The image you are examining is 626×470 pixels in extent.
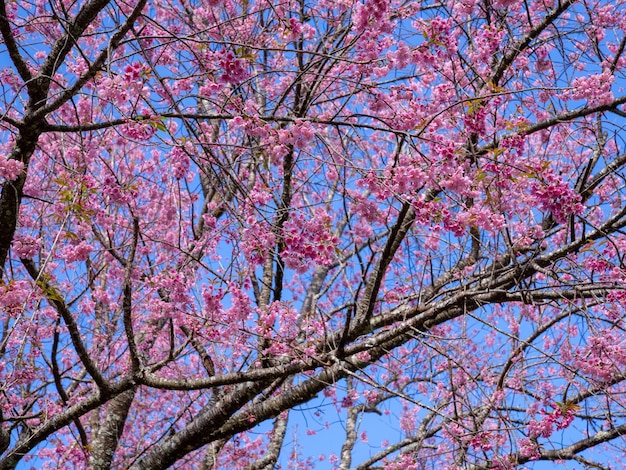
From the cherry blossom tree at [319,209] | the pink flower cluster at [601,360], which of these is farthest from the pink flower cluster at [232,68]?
the pink flower cluster at [601,360]

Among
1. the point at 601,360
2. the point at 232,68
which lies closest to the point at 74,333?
Result: the point at 232,68

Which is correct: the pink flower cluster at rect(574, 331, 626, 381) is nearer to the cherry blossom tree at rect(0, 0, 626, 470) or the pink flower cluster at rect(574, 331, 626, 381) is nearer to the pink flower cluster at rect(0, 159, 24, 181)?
the cherry blossom tree at rect(0, 0, 626, 470)

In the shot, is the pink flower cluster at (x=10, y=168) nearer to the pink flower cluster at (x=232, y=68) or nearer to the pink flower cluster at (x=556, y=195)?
the pink flower cluster at (x=232, y=68)

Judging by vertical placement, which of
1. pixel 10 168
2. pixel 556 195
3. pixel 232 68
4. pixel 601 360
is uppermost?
pixel 232 68

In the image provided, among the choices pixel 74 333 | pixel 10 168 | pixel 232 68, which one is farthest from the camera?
pixel 74 333

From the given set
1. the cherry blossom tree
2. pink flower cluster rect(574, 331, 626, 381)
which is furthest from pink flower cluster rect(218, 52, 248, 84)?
pink flower cluster rect(574, 331, 626, 381)

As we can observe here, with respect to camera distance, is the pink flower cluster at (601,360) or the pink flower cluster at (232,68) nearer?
the pink flower cluster at (232,68)

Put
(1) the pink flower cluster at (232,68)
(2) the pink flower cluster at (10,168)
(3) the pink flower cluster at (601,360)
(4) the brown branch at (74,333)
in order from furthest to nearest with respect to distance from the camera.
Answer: (3) the pink flower cluster at (601,360) < (4) the brown branch at (74,333) < (2) the pink flower cluster at (10,168) < (1) the pink flower cluster at (232,68)

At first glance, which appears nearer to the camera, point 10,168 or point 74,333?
point 10,168

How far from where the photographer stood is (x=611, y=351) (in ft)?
14.7

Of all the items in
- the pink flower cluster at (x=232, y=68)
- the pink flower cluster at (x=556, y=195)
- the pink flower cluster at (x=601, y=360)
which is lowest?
the pink flower cluster at (x=601, y=360)

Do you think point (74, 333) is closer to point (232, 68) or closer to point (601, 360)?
point (232, 68)

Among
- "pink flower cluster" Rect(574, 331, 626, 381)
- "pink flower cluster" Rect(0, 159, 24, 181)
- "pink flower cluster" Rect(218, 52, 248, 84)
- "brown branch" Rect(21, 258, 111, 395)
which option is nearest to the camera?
"pink flower cluster" Rect(218, 52, 248, 84)

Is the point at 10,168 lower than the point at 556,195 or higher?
higher
